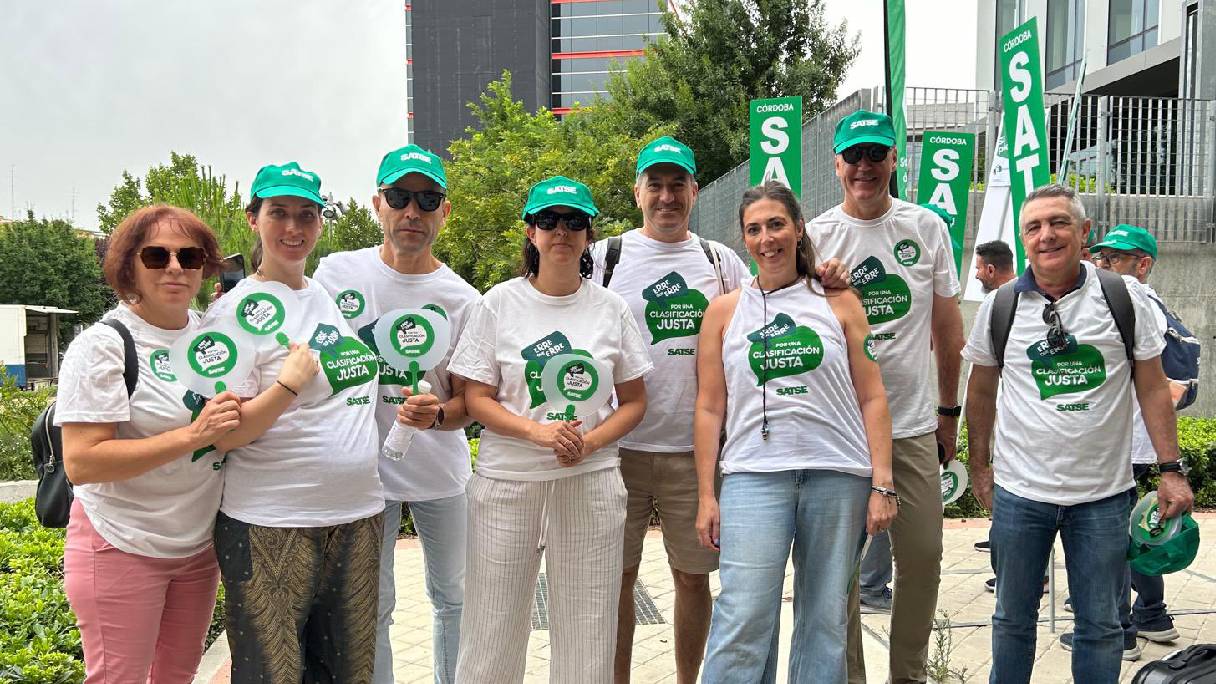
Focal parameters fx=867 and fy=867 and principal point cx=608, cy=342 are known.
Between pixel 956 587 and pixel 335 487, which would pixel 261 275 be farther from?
pixel 956 587

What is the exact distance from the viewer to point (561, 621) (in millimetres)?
3113

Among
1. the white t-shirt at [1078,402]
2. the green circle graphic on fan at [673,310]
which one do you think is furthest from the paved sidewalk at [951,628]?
the green circle graphic on fan at [673,310]

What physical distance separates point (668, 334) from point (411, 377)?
1017 mm

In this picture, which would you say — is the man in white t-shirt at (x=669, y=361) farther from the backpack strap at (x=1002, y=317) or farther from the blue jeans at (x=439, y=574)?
the backpack strap at (x=1002, y=317)

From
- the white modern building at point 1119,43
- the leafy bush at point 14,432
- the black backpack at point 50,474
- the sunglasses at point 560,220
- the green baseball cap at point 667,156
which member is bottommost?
the leafy bush at point 14,432

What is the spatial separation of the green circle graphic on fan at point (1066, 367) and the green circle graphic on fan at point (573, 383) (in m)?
1.66

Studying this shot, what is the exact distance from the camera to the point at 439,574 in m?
3.50

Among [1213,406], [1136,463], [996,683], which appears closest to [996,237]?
[1136,463]

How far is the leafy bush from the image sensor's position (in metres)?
9.68

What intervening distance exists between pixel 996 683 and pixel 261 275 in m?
3.13

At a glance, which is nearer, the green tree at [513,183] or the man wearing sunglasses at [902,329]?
Result: the man wearing sunglasses at [902,329]

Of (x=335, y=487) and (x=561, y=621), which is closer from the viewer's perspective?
(x=335, y=487)

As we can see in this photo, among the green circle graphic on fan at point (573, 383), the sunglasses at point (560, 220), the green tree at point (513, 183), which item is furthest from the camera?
the green tree at point (513, 183)

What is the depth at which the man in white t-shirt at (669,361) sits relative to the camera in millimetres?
3477
